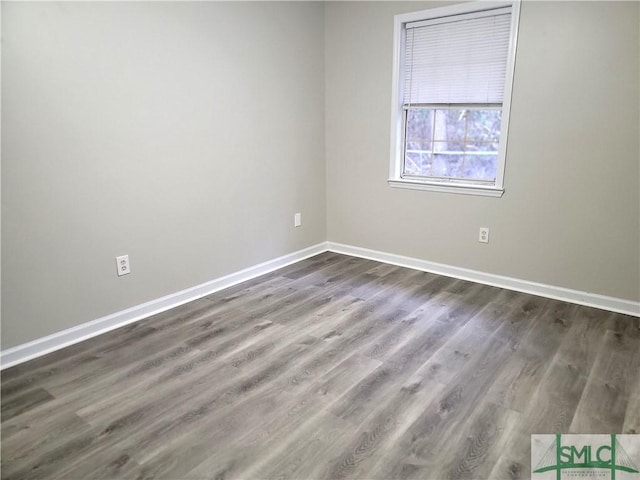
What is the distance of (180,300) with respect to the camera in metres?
3.22

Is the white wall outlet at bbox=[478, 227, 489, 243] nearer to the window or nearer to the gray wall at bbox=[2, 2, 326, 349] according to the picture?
the window

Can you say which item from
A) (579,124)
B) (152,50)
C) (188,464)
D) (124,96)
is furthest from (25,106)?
(579,124)

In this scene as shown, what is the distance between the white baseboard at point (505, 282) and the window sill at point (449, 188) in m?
0.65

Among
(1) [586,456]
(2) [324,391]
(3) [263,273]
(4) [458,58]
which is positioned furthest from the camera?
(3) [263,273]

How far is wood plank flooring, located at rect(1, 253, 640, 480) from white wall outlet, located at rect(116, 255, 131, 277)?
0.36 meters

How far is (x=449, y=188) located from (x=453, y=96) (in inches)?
29.0

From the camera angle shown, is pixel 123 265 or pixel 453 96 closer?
pixel 123 265

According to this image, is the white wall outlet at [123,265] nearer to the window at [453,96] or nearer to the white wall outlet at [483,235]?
the window at [453,96]

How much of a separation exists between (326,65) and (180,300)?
8.25 feet

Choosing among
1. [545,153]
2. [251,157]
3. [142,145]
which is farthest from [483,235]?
[142,145]

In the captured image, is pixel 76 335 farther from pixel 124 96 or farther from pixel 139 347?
pixel 124 96

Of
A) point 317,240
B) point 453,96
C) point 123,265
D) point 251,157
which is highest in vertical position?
point 453,96

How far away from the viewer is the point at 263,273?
151 inches

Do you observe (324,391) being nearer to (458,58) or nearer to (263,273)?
(263,273)
